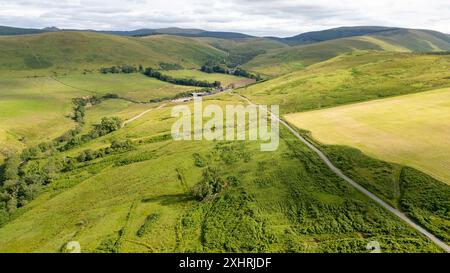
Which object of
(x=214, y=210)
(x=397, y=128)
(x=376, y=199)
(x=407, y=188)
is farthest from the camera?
(x=397, y=128)

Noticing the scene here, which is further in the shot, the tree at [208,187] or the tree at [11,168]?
the tree at [11,168]

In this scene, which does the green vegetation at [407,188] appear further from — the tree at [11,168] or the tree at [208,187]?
the tree at [11,168]

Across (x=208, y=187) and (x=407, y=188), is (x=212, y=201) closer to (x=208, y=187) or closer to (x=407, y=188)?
(x=208, y=187)

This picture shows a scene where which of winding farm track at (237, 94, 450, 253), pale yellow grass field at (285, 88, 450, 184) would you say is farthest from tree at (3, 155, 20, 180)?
pale yellow grass field at (285, 88, 450, 184)

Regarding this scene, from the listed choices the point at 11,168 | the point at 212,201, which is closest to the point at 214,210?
the point at 212,201

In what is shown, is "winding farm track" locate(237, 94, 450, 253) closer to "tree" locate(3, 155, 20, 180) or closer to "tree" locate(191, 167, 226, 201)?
"tree" locate(191, 167, 226, 201)

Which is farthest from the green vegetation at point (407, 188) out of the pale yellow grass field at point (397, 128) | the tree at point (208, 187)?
the tree at point (208, 187)
